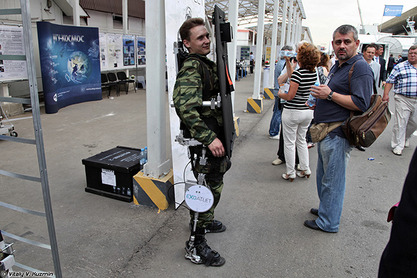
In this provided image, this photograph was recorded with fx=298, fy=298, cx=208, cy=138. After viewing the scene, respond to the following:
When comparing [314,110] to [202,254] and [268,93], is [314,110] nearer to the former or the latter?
[202,254]

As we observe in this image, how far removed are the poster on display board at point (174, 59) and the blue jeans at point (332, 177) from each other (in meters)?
1.48

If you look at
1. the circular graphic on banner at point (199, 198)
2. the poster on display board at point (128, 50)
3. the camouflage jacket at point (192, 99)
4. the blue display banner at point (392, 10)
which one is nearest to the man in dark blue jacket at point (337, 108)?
the camouflage jacket at point (192, 99)

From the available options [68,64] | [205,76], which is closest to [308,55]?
[205,76]

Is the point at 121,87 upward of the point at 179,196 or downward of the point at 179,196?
upward

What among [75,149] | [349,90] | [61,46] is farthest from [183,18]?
[61,46]

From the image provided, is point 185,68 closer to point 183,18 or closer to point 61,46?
point 183,18

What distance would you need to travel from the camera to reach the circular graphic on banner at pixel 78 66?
29.7 feet

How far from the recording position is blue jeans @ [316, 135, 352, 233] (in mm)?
2814

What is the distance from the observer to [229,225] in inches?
125

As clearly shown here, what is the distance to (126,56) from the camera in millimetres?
12336

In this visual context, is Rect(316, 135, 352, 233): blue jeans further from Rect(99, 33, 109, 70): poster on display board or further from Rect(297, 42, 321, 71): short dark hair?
Rect(99, 33, 109, 70): poster on display board

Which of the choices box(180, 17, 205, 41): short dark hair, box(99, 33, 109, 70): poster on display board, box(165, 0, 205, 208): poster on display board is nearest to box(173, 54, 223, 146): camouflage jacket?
box(180, 17, 205, 41): short dark hair

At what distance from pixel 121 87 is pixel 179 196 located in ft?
35.7

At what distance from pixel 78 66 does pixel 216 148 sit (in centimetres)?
863
